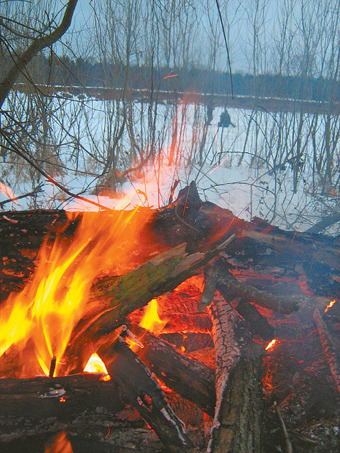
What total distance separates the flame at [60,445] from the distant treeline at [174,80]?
4424 millimetres

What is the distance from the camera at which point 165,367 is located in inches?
66.5

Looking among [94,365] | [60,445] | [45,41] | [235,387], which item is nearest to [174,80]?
[45,41]

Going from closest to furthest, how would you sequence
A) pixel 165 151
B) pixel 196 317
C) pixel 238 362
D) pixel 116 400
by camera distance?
pixel 116 400 < pixel 238 362 < pixel 196 317 < pixel 165 151

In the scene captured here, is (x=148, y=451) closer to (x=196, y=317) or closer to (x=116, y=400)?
(x=116, y=400)

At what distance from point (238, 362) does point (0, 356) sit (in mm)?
1334

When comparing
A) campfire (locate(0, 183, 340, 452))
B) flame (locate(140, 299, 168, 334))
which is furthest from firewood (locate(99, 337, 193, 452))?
flame (locate(140, 299, 168, 334))

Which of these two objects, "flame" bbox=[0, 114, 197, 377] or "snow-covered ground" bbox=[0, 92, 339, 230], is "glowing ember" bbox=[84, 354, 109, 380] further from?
"snow-covered ground" bbox=[0, 92, 339, 230]

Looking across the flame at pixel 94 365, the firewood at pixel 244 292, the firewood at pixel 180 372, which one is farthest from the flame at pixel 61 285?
the firewood at pixel 244 292

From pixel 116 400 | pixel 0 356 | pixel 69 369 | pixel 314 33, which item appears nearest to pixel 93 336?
pixel 69 369

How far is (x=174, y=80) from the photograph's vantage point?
243 inches

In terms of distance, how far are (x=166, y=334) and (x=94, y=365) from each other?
2.23 feet

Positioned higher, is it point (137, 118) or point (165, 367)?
point (137, 118)

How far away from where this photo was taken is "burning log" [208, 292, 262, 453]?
1.27 metres

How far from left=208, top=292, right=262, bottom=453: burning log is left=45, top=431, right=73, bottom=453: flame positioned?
1.98 feet
